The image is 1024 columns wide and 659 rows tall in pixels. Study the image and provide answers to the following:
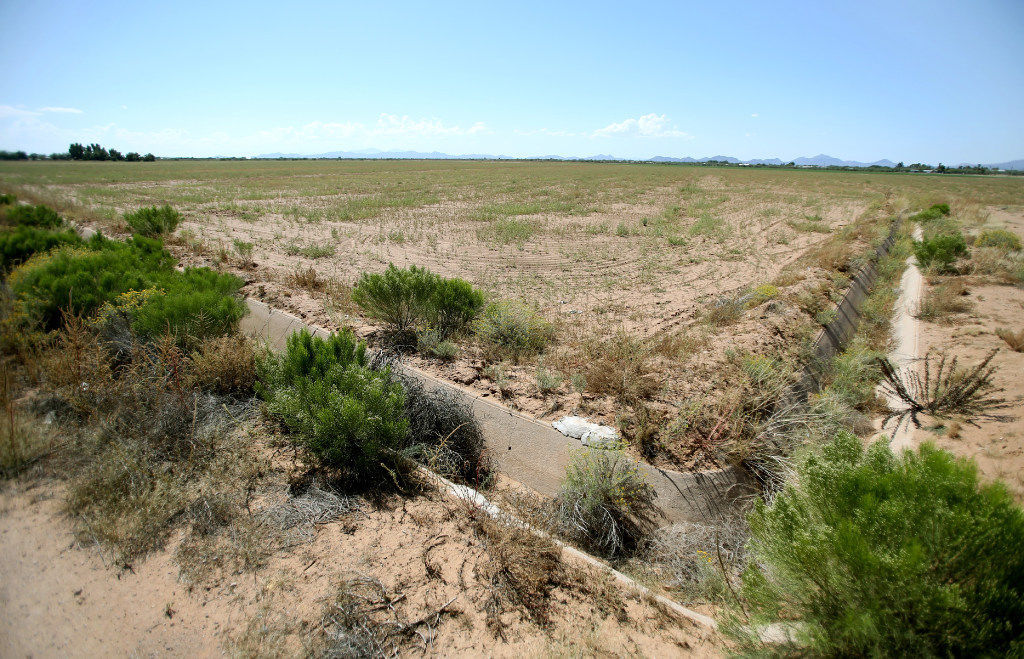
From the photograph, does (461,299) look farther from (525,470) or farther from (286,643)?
(286,643)

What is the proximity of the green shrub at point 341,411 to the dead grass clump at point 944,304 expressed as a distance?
1076 cm

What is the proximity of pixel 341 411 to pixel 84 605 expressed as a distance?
1.91 meters

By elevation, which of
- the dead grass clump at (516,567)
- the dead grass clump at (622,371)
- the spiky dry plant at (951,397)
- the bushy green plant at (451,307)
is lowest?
the dead grass clump at (516,567)

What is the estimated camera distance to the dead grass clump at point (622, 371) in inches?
199

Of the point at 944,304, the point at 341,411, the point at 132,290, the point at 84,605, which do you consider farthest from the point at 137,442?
the point at 944,304

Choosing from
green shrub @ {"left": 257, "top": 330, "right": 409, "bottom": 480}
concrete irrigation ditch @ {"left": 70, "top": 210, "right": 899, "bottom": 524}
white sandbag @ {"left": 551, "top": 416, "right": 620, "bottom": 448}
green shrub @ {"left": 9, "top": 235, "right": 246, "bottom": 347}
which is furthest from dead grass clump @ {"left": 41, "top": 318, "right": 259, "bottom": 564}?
white sandbag @ {"left": 551, "top": 416, "right": 620, "bottom": 448}

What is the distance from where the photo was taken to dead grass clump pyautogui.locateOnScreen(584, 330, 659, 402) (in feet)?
16.6

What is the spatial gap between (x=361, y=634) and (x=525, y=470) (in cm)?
219

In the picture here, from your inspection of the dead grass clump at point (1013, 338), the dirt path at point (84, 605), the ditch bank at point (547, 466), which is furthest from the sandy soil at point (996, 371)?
the dirt path at point (84, 605)

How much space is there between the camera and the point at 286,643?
96.7 inches

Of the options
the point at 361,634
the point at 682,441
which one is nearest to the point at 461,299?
the point at 682,441

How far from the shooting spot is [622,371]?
5.29 m

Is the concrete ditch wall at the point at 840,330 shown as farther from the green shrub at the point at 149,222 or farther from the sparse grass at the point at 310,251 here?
the green shrub at the point at 149,222

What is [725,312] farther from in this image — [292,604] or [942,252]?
[942,252]
